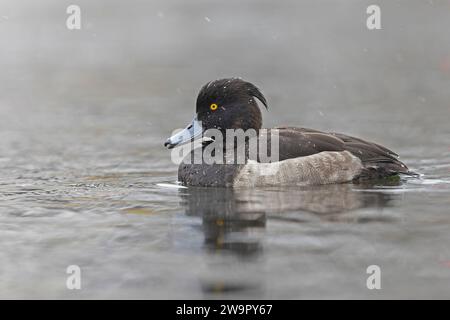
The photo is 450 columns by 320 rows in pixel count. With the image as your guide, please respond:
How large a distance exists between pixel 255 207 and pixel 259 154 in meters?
1.37

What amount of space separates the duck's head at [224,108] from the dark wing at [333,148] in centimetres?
46

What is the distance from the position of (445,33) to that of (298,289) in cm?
1715

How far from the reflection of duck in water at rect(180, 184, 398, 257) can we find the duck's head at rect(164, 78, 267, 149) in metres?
0.98

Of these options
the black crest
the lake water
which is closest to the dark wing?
the lake water

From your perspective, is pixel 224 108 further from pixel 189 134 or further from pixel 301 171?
pixel 301 171

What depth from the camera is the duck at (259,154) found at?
34.0 ft

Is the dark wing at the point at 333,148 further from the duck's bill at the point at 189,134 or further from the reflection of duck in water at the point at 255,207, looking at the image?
the duck's bill at the point at 189,134

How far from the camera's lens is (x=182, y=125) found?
15.5 m

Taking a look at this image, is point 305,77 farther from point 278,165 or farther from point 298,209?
point 298,209

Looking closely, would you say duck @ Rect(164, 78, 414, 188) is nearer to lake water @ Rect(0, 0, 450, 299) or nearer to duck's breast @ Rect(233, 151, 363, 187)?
duck's breast @ Rect(233, 151, 363, 187)

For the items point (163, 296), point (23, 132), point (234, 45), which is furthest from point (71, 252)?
point (234, 45)

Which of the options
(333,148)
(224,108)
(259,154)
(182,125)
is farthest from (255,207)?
(182,125)

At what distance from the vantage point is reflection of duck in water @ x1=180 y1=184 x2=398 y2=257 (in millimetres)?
7855

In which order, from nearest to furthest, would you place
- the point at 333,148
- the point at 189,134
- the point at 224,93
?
the point at 333,148
the point at 224,93
the point at 189,134
